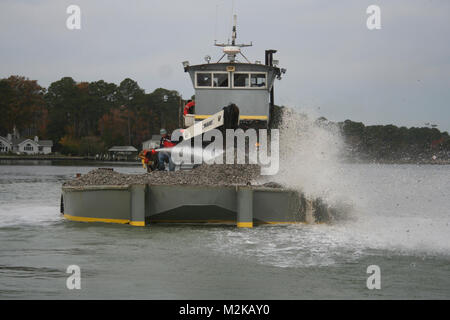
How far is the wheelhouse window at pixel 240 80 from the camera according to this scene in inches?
660

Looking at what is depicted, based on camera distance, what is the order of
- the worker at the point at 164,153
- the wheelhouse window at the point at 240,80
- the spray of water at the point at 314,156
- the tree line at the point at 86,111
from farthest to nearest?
1. the tree line at the point at 86,111
2. the wheelhouse window at the point at 240,80
3. the worker at the point at 164,153
4. the spray of water at the point at 314,156

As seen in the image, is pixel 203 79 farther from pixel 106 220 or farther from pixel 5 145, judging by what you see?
pixel 5 145

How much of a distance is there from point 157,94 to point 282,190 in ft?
338

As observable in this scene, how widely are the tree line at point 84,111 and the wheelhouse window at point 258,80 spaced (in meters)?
97.0

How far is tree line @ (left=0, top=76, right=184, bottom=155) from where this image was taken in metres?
116

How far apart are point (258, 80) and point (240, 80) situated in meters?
0.53

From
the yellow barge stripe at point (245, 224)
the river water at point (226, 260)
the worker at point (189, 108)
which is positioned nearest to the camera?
the river water at point (226, 260)

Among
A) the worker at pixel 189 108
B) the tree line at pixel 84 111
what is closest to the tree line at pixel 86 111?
the tree line at pixel 84 111

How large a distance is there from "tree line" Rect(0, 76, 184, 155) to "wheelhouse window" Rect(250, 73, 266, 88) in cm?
9702

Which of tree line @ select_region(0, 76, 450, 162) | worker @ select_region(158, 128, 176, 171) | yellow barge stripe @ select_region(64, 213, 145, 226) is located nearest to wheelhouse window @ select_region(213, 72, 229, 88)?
worker @ select_region(158, 128, 176, 171)

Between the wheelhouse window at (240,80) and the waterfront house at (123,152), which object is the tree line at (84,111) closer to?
the waterfront house at (123,152)

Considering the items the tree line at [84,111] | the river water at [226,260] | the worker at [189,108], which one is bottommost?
the river water at [226,260]
